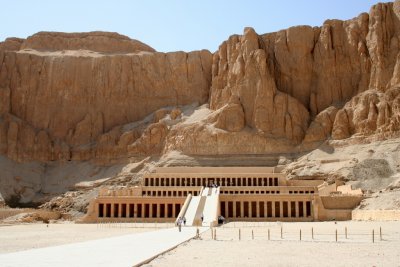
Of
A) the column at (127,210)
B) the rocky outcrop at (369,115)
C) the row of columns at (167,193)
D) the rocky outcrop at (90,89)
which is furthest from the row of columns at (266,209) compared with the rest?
the rocky outcrop at (90,89)

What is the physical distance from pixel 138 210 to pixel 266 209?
15770 mm

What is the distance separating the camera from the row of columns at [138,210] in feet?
211

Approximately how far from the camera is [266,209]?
211ft

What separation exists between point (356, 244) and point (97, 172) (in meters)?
71.7

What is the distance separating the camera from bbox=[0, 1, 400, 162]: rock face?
291 feet

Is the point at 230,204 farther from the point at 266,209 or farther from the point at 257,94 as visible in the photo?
the point at 257,94

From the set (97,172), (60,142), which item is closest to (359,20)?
(97,172)

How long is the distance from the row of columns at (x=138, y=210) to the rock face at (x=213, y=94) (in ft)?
85.1

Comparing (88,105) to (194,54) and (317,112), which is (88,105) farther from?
(317,112)

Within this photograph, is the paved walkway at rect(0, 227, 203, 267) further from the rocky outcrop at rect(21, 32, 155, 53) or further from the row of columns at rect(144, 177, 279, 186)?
the rocky outcrop at rect(21, 32, 155, 53)

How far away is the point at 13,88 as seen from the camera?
352 feet

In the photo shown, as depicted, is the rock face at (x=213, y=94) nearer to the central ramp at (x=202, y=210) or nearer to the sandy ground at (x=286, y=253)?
the central ramp at (x=202, y=210)

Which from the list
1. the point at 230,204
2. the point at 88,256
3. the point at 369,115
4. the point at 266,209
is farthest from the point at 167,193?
the point at 88,256

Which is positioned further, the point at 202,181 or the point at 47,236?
the point at 202,181
